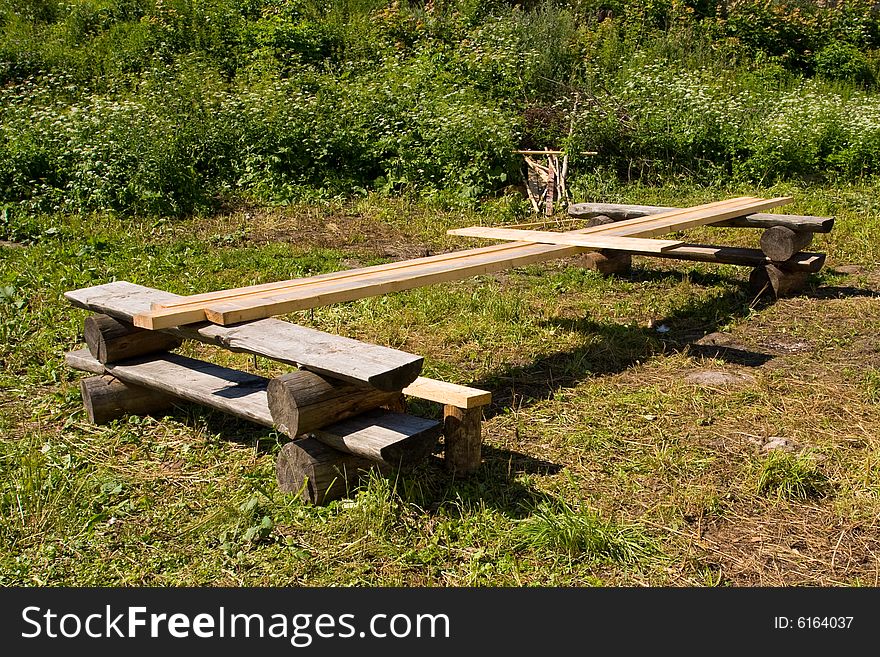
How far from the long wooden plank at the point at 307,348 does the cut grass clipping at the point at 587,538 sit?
2.36ft

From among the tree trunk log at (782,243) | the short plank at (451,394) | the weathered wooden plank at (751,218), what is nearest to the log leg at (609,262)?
the weathered wooden plank at (751,218)

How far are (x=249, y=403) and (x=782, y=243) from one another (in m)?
4.36

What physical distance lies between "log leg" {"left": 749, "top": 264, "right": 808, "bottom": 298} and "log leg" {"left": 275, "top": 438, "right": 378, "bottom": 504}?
4.15 m

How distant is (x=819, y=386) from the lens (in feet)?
15.8

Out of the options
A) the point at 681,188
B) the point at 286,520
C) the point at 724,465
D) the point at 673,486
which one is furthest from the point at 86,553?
the point at 681,188

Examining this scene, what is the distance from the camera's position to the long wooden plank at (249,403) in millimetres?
3316

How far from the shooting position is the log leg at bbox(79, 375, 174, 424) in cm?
434

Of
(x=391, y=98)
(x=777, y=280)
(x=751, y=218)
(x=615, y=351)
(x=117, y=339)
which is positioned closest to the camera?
(x=117, y=339)

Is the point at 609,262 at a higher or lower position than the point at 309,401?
lower

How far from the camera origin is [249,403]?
376cm

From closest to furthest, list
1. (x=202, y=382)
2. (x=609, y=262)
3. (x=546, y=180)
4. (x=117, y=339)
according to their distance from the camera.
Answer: (x=202, y=382), (x=117, y=339), (x=609, y=262), (x=546, y=180)

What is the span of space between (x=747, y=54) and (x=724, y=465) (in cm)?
1218

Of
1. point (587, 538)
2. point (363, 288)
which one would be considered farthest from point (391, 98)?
point (587, 538)

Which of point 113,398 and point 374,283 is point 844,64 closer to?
point 374,283
